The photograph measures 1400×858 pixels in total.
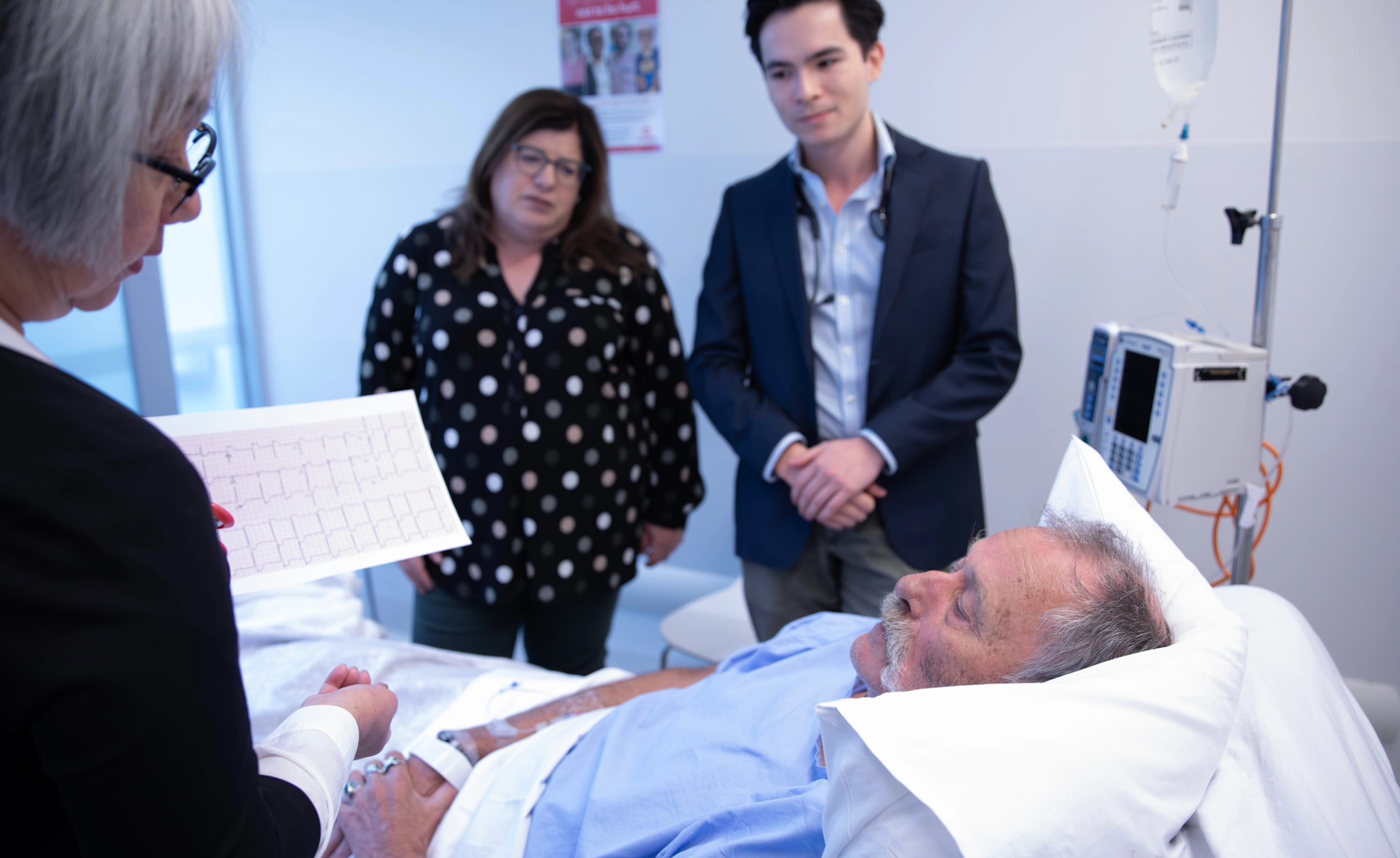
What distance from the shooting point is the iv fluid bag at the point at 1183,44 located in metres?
1.69

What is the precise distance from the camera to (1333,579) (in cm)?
215

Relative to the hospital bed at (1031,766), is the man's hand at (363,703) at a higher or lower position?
higher

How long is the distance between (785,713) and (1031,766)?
478 mm

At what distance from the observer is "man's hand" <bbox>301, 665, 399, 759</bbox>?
2.79ft

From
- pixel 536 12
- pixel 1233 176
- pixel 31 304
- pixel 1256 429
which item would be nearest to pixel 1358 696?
pixel 1256 429

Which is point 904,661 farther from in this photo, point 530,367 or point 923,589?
point 530,367

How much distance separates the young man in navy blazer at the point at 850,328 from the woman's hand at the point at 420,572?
75cm

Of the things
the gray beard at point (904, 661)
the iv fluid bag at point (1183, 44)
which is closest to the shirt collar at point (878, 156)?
the iv fluid bag at point (1183, 44)

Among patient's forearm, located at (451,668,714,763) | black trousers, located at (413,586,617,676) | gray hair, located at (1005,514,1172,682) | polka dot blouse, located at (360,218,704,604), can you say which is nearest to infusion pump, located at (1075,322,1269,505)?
gray hair, located at (1005,514,1172,682)

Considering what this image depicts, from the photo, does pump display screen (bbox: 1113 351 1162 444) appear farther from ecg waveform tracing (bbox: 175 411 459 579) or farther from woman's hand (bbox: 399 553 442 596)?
woman's hand (bbox: 399 553 442 596)

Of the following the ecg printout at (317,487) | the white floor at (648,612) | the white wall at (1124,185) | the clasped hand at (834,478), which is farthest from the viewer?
the white floor at (648,612)

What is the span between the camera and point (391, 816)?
4.26 feet

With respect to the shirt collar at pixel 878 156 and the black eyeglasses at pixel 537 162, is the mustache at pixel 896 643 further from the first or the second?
the black eyeglasses at pixel 537 162

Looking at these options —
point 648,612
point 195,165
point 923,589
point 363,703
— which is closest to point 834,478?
point 923,589
